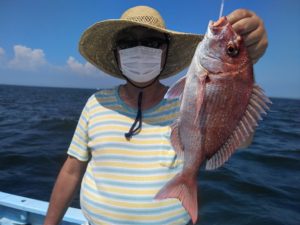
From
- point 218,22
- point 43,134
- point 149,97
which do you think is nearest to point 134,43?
point 149,97

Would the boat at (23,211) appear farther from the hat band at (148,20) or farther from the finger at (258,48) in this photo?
the finger at (258,48)

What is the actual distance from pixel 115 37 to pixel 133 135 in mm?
782

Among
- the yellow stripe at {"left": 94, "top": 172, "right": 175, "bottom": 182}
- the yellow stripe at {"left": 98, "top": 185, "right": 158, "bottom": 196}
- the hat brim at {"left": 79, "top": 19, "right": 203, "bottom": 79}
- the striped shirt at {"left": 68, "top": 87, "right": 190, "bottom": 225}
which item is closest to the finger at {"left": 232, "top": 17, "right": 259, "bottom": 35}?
the hat brim at {"left": 79, "top": 19, "right": 203, "bottom": 79}

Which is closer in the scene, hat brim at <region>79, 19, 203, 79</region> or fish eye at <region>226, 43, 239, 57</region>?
fish eye at <region>226, 43, 239, 57</region>

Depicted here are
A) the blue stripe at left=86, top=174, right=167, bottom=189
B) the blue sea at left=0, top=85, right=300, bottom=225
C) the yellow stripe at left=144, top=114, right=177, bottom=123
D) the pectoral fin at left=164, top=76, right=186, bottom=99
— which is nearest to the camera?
the pectoral fin at left=164, top=76, right=186, bottom=99

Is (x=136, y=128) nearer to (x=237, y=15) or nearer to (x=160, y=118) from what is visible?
(x=160, y=118)

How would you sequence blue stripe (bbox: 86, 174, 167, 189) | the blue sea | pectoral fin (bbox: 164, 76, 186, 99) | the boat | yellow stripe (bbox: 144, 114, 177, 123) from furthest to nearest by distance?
1. the blue sea
2. the boat
3. yellow stripe (bbox: 144, 114, 177, 123)
4. blue stripe (bbox: 86, 174, 167, 189)
5. pectoral fin (bbox: 164, 76, 186, 99)

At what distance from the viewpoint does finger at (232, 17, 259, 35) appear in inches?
64.0

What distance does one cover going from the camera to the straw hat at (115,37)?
2.16 meters

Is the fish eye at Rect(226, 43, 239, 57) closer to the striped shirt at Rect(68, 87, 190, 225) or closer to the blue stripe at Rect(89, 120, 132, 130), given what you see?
the striped shirt at Rect(68, 87, 190, 225)

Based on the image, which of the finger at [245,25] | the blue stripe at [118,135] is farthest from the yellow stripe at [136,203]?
the finger at [245,25]

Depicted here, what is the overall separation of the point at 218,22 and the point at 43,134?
46.8ft

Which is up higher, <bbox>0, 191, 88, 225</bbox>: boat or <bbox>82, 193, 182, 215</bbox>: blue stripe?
<bbox>82, 193, 182, 215</bbox>: blue stripe

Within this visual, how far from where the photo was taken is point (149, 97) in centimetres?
227
